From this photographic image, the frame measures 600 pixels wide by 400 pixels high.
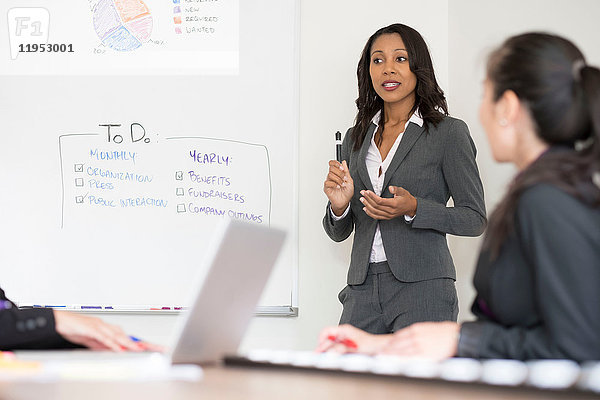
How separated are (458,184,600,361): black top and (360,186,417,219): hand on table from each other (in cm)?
101

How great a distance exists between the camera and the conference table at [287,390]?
0.89m

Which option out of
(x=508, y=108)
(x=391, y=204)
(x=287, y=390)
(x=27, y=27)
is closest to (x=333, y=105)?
(x=391, y=204)

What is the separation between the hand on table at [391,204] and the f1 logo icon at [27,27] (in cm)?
167

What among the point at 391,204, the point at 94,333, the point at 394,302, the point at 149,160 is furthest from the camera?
the point at 149,160

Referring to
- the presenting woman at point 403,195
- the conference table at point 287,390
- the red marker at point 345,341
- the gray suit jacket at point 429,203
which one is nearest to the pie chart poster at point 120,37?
the presenting woman at point 403,195

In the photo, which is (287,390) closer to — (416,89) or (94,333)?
(94,333)

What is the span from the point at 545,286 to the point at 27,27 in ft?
8.78

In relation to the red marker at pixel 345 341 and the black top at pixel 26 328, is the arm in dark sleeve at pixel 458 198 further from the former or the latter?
the black top at pixel 26 328

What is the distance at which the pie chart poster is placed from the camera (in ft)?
10.2

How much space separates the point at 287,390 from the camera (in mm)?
957

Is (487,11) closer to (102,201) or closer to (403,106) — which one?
(403,106)

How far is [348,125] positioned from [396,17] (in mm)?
500

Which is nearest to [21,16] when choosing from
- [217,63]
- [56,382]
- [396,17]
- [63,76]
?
[63,76]

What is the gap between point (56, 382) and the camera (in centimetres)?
97
